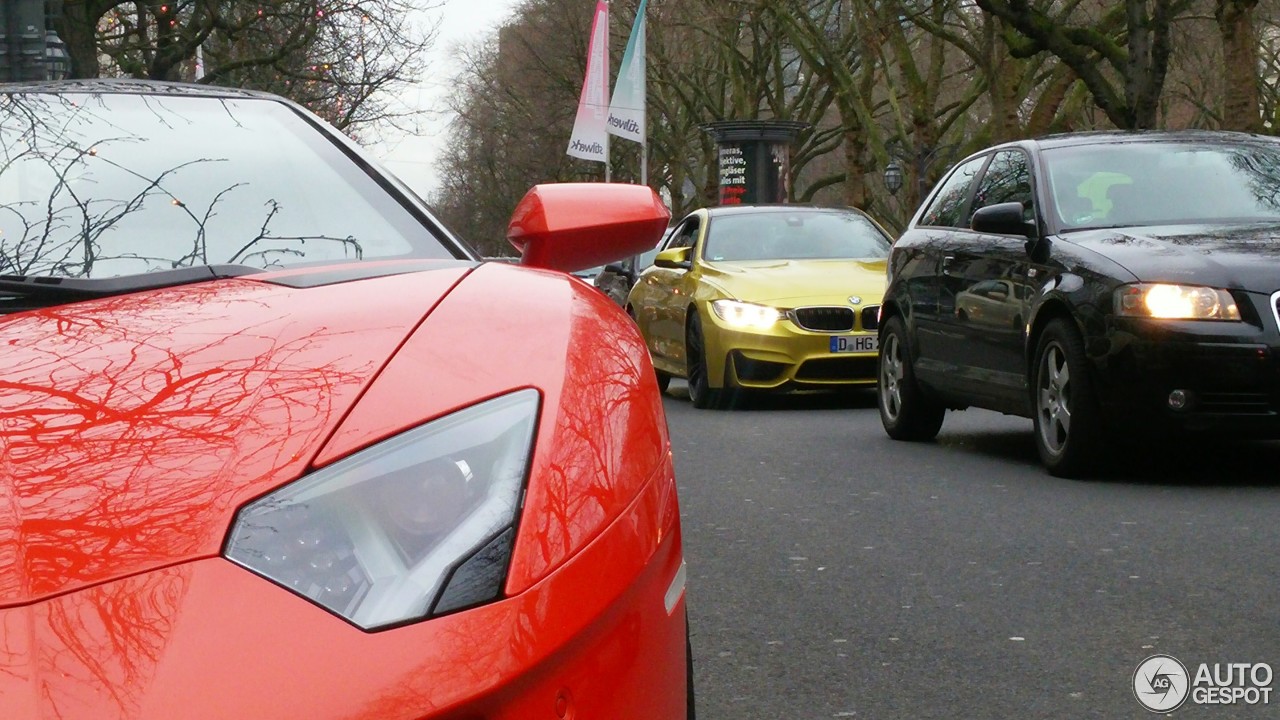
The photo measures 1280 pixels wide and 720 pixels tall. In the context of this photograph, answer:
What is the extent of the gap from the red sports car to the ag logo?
1721 mm

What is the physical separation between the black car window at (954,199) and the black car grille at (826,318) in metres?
2.71

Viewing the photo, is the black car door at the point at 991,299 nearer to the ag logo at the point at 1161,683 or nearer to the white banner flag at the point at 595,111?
the ag logo at the point at 1161,683

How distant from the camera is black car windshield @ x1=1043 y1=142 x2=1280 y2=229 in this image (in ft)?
27.1

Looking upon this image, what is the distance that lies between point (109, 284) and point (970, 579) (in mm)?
3320

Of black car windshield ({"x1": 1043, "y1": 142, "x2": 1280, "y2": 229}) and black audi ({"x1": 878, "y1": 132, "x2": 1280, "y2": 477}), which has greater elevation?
black car windshield ({"x1": 1043, "y1": 142, "x2": 1280, "y2": 229})

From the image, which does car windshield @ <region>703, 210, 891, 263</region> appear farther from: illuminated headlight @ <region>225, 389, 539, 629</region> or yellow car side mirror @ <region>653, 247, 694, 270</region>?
illuminated headlight @ <region>225, 389, 539, 629</region>

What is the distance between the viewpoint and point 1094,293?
24.8 ft

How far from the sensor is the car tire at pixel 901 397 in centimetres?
984

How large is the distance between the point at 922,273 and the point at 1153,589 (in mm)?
4589

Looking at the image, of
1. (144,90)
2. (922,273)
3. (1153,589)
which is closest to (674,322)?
(922,273)

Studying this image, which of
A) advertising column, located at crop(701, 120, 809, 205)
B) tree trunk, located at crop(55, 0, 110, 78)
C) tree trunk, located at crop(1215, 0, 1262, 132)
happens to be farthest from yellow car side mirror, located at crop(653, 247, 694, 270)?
advertising column, located at crop(701, 120, 809, 205)

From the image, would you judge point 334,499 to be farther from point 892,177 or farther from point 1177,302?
point 892,177

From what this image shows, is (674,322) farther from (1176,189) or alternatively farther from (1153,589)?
(1153,589)

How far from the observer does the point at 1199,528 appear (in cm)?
632
